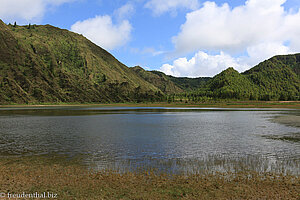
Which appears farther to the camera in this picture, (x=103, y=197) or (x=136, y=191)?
(x=136, y=191)

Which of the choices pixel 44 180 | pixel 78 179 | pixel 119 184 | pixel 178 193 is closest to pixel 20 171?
pixel 44 180

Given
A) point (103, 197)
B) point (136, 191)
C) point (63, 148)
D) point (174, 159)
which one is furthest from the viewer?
point (63, 148)

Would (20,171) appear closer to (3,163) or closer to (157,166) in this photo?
(3,163)

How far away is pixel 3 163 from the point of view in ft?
86.6

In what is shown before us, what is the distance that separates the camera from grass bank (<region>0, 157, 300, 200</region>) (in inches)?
655

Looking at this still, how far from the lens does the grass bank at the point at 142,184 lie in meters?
16.6

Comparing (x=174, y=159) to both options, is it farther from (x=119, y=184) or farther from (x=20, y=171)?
(x=20, y=171)

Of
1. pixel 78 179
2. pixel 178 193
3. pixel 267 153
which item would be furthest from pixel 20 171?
pixel 267 153

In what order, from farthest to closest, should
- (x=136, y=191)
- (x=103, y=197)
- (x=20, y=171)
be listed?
(x=20, y=171) → (x=136, y=191) → (x=103, y=197)

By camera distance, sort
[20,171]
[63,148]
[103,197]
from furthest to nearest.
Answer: [63,148] < [20,171] < [103,197]

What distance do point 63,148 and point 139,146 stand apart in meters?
11.5

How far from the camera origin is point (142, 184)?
18891 millimetres

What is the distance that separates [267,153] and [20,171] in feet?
97.8

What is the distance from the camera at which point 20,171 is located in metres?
22.7
